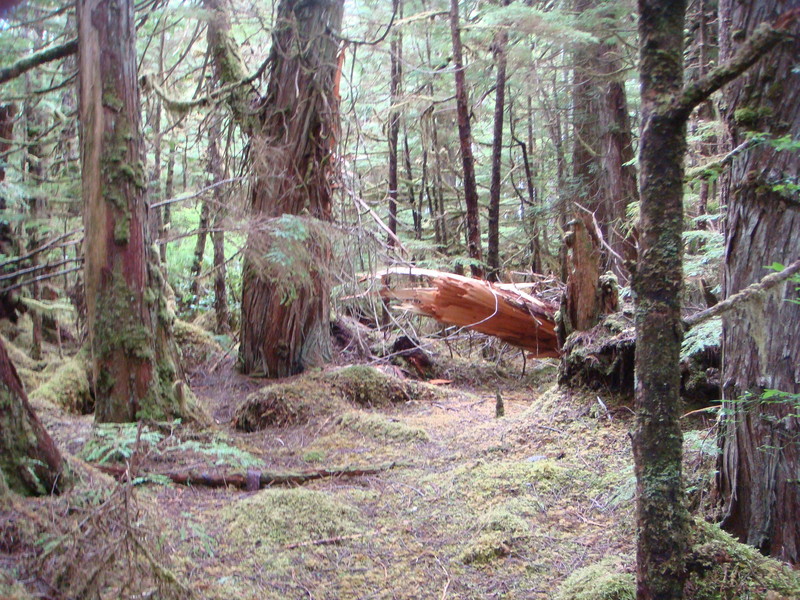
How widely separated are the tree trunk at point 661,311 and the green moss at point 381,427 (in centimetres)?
394

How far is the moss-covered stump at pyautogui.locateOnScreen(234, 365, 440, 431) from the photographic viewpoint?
23.1ft

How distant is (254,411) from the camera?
708cm

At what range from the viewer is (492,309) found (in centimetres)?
891

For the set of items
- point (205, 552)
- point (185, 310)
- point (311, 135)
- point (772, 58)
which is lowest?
point (205, 552)

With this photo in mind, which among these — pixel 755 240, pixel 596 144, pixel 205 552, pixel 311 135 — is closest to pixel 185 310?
pixel 311 135

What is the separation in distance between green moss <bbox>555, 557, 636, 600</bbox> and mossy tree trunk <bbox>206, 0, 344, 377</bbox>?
5593 millimetres

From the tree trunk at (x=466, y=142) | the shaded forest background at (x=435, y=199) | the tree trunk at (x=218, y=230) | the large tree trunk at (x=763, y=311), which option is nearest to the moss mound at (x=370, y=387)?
the shaded forest background at (x=435, y=199)

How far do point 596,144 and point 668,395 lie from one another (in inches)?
417

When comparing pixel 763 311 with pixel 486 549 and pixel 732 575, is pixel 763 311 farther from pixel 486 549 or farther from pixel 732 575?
pixel 486 549

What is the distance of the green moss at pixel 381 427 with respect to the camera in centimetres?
628

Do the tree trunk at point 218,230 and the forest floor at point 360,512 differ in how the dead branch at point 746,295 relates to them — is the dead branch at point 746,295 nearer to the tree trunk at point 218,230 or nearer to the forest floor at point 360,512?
the forest floor at point 360,512

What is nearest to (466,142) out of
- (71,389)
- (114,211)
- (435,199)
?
(435,199)

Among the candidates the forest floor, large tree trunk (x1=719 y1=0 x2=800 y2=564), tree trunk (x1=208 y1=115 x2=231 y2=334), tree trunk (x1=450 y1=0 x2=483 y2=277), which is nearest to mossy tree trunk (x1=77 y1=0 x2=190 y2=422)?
the forest floor

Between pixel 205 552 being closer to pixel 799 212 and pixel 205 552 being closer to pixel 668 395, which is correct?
pixel 668 395
